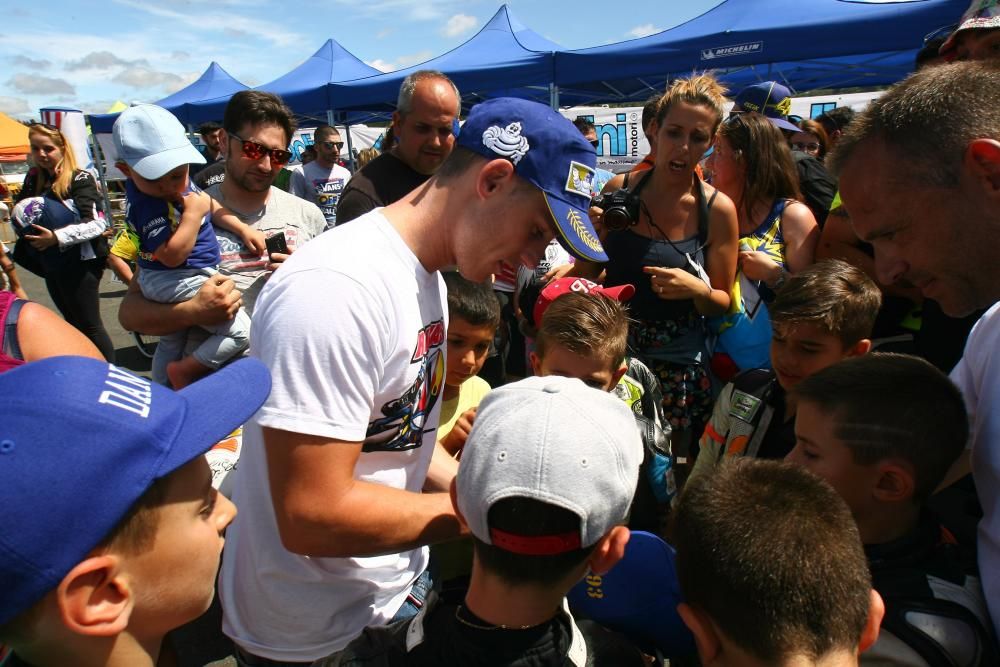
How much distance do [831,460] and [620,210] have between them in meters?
1.68

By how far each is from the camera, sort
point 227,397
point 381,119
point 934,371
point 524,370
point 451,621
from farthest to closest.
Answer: point 381,119 → point 524,370 → point 934,371 → point 451,621 → point 227,397

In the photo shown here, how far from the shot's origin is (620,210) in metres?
2.89

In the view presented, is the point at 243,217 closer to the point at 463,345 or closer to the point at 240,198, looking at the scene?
the point at 240,198

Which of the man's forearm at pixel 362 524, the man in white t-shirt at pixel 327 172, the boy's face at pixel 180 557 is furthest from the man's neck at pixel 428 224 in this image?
the man in white t-shirt at pixel 327 172

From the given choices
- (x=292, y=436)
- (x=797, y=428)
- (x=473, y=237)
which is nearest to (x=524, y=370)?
(x=797, y=428)

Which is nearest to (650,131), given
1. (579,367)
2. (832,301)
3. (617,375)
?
(832,301)

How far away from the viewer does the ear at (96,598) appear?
2.72ft

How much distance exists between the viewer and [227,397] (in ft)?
3.25

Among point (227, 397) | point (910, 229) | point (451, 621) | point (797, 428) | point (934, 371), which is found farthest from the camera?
point (797, 428)

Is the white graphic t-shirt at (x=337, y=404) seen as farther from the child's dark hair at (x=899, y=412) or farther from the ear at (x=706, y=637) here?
the child's dark hair at (x=899, y=412)

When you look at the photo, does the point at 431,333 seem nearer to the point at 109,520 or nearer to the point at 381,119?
the point at 109,520

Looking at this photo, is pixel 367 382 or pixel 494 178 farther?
pixel 494 178

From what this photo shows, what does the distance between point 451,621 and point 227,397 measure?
59 cm

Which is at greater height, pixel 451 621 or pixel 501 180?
pixel 501 180
